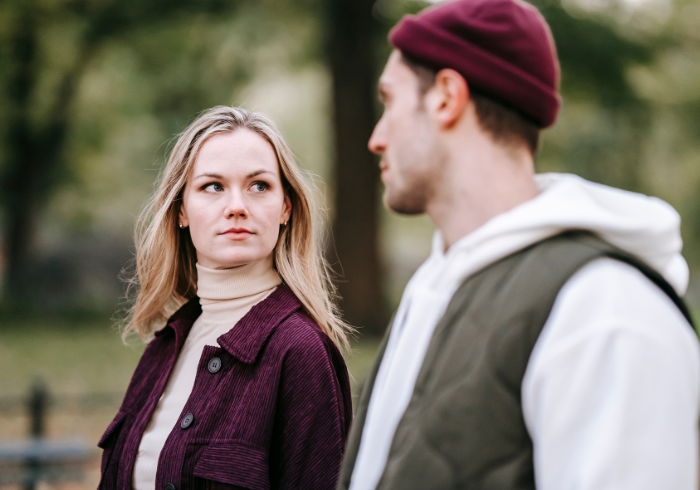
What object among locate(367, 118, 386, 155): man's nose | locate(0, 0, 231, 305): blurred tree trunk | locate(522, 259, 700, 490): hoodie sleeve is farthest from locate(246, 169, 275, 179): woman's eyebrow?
locate(0, 0, 231, 305): blurred tree trunk

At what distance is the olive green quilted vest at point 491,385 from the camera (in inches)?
54.1

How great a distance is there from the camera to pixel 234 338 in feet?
7.56

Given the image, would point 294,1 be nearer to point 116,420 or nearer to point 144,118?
point 144,118

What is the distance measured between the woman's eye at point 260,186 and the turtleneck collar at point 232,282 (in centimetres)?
25

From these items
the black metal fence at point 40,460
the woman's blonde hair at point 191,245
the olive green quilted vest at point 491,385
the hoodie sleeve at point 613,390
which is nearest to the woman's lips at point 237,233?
the woman's blonde hair at point 191,245

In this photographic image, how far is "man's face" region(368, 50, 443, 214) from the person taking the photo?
1617mm

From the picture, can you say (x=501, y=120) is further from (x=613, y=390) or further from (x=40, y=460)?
(x=40, y=460)

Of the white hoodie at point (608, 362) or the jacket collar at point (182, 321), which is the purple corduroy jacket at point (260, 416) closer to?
the jacket collar at point (182, 321)

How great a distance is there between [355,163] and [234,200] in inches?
388

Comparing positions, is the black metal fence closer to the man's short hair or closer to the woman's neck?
the woman's neck

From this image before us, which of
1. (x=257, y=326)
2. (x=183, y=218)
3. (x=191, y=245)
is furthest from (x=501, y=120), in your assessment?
(x=191, y=245)

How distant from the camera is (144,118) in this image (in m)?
17.9

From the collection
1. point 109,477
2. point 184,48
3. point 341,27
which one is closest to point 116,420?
point 109,477

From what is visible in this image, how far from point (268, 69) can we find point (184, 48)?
1.96m
